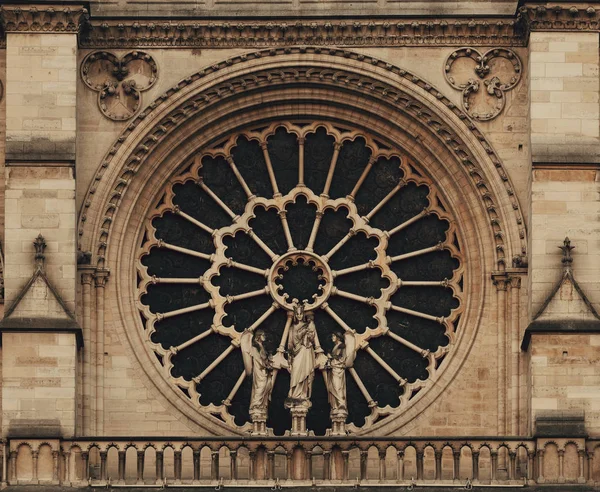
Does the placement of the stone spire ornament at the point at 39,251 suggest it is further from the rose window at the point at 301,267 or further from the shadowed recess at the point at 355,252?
the shadowed recess at the point at 355,252

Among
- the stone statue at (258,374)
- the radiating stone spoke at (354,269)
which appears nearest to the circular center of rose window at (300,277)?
the radiating stone spoke at (354,269)

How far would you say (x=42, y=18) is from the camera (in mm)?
38625

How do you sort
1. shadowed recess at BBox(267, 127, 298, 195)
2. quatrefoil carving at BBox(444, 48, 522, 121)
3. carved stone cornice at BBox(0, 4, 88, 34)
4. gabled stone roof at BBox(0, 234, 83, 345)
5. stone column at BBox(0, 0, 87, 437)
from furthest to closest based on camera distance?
1. shadowed recess at BBox(267, 127, 298, 195)
2. quatrefoil carving at BBox(444, 48, 522, 121)
3. carved stone cornice at BBox(0, 4, 88, 34)
4. stone column at BBox(0, 0, 87, 437)
5. gabled stone roof at BBox(0, 234, 83, 345)

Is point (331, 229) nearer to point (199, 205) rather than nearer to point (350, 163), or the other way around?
point (350, 163)

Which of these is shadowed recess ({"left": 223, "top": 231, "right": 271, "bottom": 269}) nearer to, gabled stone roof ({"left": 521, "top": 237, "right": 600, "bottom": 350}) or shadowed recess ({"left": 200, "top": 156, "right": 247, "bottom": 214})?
shadowed recess ({"left": 200, "top": 156, "right": 247, "bottom": 214})

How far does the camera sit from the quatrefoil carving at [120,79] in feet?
128

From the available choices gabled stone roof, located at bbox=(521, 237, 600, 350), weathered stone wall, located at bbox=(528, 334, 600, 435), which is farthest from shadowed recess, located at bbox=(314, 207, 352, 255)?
weathered stone wall, located at bbox=(528, 334, 600, 435)

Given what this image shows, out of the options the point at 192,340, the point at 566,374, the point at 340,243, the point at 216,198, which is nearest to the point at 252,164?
the point at 216,198

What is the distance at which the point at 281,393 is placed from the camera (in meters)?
38.7

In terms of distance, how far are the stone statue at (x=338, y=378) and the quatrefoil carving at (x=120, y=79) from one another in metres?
3.79

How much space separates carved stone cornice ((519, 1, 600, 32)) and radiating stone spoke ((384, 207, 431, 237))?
2.58 metres

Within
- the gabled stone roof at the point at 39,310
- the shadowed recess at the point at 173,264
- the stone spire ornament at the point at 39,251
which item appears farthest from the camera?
the shadowed recess at the point at 173,264

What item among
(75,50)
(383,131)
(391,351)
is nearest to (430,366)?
(391,351)

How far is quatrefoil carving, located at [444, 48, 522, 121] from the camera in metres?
39.1
